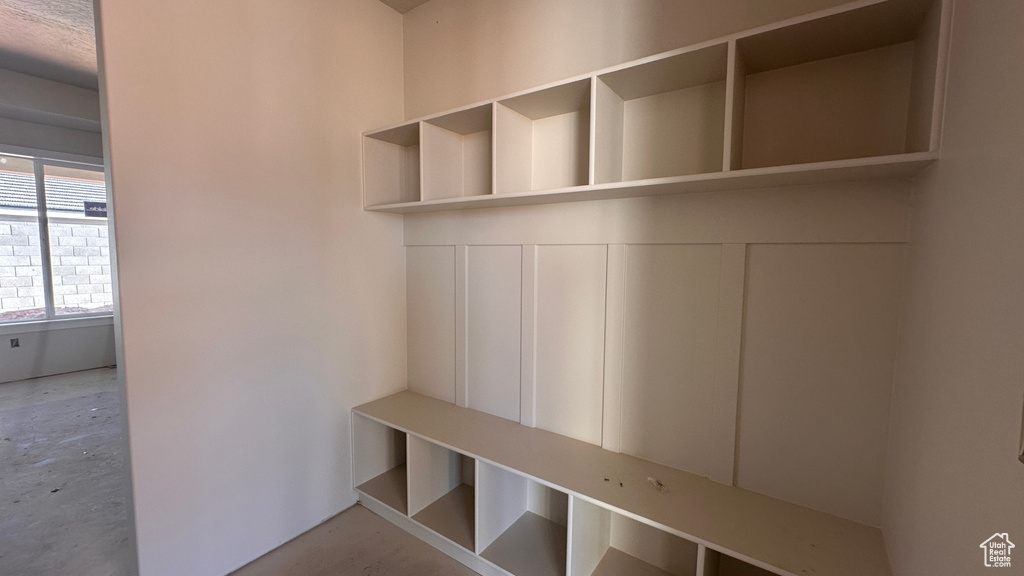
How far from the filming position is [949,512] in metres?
0.77

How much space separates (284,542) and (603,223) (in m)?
2.14

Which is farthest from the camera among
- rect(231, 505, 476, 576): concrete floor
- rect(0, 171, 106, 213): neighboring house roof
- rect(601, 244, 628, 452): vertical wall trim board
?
rect(0, 171, 106, 213): neighboring house roof

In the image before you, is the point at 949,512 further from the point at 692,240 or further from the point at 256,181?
the point at 256,181

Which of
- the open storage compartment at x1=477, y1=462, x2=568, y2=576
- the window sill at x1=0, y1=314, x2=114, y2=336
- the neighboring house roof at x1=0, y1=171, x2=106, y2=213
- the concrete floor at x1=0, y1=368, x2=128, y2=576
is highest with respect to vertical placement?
the neighboring house roof at x1=0, y1=171, x2=106, y2=213

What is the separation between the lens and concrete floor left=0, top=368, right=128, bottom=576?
189 cm

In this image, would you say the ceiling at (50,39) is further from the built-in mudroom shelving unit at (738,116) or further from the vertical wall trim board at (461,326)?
the vertical wall trim board at (461,326)

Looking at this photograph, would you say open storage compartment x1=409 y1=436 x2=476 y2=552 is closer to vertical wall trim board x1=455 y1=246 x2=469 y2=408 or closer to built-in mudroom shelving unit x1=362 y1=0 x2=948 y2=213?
vertical wall trim board x1=455 y1=246 x2=469 y2=408

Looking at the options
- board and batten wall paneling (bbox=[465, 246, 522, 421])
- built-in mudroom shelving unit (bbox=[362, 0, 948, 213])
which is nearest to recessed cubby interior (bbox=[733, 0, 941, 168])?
built-in mudroom shelving unit (bbox=[362, 0, 948, 213])

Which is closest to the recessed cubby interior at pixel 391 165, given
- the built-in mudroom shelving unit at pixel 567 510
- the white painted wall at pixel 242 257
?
the white painted wall at pixel 242 257

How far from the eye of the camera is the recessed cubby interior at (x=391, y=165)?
2.22 metres

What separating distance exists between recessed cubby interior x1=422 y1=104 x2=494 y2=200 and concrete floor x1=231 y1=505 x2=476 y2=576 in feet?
5.62

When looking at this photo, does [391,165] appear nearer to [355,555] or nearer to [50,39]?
[355,555]

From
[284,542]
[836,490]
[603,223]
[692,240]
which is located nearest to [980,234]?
[692,240]

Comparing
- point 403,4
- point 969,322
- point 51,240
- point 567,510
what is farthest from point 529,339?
point 51,240
